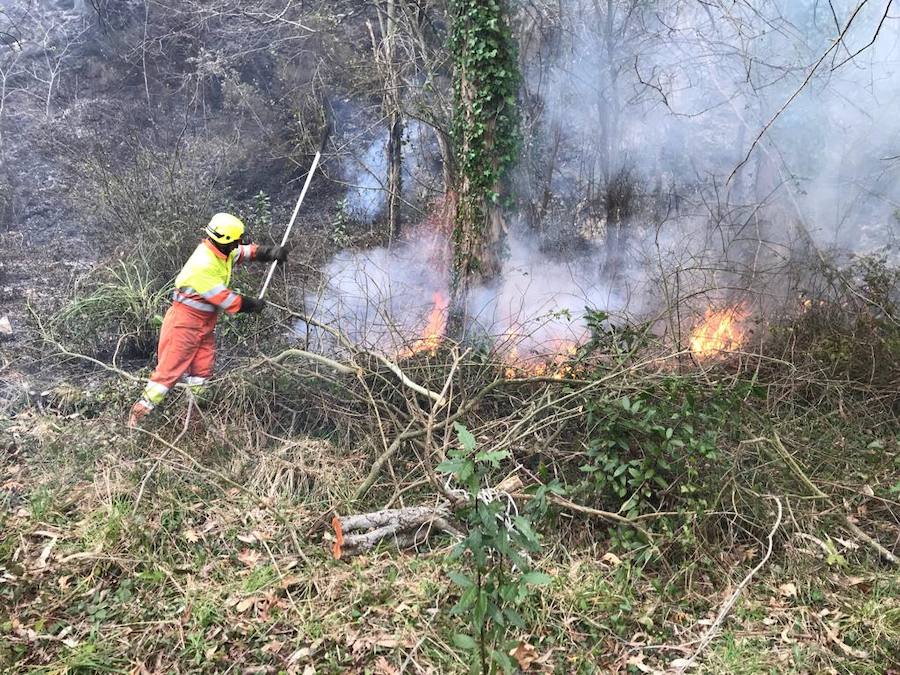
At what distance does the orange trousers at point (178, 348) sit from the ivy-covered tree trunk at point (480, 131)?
8.68ft

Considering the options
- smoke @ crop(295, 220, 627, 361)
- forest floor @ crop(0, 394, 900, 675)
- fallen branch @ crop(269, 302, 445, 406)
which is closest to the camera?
forest floor @ crop(0, 394, 900, 675)

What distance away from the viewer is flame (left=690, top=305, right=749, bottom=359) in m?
6.32

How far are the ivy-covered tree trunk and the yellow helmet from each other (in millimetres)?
2369

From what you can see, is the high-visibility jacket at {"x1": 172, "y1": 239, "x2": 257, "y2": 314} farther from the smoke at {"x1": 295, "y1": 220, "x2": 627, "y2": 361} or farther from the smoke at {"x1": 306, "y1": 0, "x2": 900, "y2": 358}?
the smoke at {"x1": 306, "y1": 0, "x2": 900, "y2": 358}

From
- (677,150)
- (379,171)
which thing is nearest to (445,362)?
(379,171)

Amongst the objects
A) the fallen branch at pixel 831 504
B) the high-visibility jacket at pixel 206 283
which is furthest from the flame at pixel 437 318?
the fallen branch at pixel 831 504

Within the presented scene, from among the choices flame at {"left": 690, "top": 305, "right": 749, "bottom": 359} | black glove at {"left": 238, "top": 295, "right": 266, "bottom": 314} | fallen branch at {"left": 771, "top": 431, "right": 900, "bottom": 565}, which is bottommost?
fallen branch at {"left": 771, "top": 431, "right": 900, "bottom": 565}

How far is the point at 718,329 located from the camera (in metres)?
6.50

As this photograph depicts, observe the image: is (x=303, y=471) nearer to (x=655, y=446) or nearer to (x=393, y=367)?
(x=393, y=367)

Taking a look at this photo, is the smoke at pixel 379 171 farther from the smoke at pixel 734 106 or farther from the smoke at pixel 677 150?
the smoke at pixel 734 106

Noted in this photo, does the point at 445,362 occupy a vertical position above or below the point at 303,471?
above

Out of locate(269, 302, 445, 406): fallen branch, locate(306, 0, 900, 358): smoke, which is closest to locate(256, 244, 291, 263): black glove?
locate(269, 302, 445, 406): fallen branch

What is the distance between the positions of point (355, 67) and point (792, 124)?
7.24 meters

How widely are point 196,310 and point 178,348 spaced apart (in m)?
0.40
